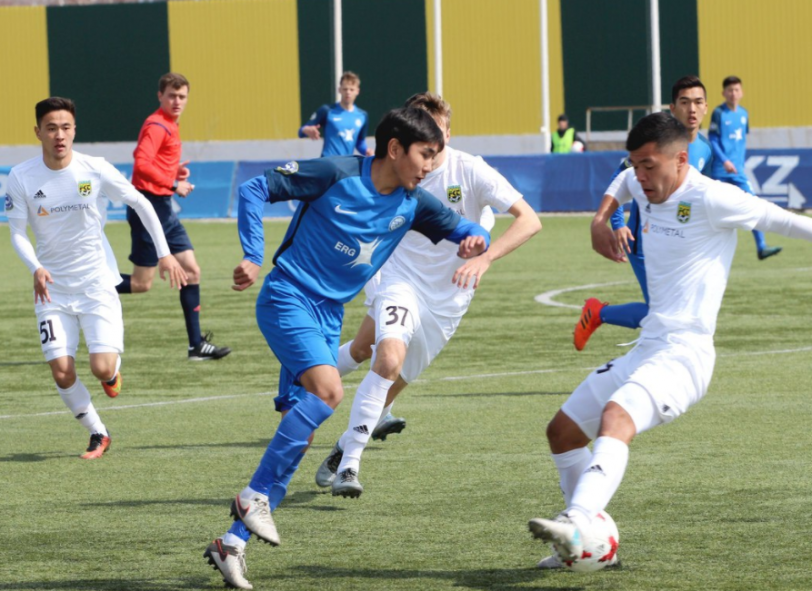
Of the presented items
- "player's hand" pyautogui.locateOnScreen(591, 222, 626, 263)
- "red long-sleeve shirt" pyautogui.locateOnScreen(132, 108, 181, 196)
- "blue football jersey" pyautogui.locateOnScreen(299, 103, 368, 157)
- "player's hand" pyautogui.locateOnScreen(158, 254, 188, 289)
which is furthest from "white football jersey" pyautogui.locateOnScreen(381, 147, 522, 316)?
"blue football jersey" pyautogui.locateOnScreen(299, 103, 368, 157)

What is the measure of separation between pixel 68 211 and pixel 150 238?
3.86 m

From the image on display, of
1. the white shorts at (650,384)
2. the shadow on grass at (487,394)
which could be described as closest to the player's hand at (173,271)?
the white shorts at (650,384)

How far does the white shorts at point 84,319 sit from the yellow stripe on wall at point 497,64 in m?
35.0

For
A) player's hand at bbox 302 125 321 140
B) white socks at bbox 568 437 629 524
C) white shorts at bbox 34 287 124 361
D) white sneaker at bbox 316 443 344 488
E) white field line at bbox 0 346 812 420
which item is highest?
player's hand at bbox 302 125 321 140

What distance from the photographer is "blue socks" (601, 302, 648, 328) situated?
9.39m

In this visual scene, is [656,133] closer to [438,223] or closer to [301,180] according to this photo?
[438,223]

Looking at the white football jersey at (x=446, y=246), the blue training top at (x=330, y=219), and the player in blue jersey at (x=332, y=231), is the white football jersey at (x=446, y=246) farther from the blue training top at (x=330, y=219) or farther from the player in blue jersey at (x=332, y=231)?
the blue training top at (x=330, y=219)

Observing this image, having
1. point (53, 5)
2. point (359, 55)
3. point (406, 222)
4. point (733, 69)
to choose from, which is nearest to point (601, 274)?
point (406, 222)

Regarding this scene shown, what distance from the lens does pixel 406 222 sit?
6570mm

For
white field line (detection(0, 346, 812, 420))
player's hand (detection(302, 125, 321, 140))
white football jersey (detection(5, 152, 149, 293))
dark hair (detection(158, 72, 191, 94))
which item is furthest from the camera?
player's hand (detection(302, 125, 321, 140))

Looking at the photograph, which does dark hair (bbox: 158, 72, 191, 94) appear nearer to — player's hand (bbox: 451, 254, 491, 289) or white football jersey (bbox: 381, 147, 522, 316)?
white football jersey (bbox: 381, 147, 522, 316)

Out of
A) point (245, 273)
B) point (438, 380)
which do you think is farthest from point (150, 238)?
point (245, 273)

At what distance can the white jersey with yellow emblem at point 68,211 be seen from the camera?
30.0 feet

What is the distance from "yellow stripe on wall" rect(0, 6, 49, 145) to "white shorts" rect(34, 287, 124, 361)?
130 feet
